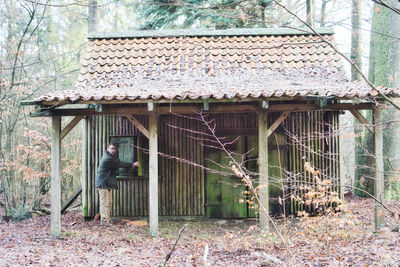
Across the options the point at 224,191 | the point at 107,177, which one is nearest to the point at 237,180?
the point at 224,191

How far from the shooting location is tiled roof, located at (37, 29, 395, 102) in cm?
920

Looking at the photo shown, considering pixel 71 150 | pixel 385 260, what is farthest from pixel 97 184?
pixel 385 260

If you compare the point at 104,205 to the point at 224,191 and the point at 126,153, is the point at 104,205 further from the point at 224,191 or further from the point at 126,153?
the point at 224,191

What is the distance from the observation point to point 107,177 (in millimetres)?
9703

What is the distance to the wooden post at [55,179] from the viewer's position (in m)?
8.39

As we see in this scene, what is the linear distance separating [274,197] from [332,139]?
7.19ft

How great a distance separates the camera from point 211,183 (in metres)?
10.4

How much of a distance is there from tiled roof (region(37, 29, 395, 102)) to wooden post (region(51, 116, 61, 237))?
40.3 inches

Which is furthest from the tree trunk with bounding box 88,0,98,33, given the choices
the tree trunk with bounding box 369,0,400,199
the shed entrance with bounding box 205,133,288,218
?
the tree trunk with bounding box 369,0,400,199

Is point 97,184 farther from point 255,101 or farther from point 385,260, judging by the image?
point 385,260

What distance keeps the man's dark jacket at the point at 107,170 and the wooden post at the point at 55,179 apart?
4.29 ft

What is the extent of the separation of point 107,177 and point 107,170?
0.18 metres

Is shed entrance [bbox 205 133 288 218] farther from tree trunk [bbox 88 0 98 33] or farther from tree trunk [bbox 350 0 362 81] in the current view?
tree trunk [bbox 88 0 98 33]

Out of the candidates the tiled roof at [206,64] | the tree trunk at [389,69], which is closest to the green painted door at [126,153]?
the tiled roof at [206,64]
